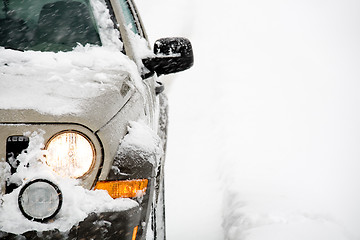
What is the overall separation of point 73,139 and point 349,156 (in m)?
5.89

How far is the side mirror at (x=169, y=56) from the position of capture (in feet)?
9.53

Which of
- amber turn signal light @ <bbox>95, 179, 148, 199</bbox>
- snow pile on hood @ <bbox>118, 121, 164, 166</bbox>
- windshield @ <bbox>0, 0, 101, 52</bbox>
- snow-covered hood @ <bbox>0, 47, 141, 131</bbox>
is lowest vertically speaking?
amber turn signal light @ <bbox>95, 179, 148, 199</bbox>

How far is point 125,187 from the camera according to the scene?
182 cm

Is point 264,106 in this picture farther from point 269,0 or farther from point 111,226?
point 269,0

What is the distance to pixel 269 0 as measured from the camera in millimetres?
17016

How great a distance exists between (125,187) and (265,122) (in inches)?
259

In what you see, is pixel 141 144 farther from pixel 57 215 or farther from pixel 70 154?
pixel 57 215

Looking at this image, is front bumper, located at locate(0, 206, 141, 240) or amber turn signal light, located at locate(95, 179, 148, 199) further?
amber turn signal light, located at locate(95, 179, 148, 199)

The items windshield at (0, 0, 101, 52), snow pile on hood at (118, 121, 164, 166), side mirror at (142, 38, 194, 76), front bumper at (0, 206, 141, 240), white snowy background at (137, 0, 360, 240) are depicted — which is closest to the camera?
front bumper at (0, 206, 141, 240)

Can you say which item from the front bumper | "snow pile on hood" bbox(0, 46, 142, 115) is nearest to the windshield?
"snow pile on hood" bbox(0, 46, 142, 115)

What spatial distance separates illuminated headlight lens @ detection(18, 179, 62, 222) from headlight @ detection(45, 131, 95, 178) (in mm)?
88

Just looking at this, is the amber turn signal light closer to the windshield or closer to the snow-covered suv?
the snow-covered suv

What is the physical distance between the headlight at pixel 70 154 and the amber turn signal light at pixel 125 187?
101 millimetres

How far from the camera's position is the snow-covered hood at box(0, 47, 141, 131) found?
175cm
